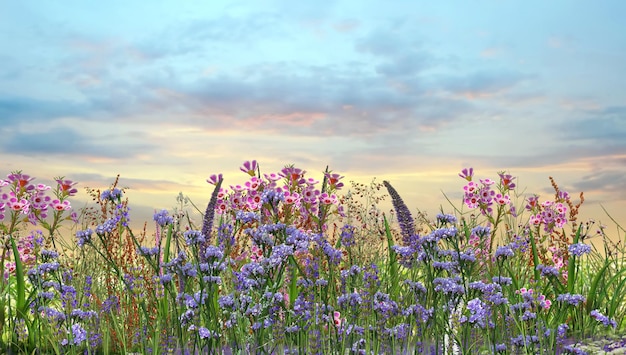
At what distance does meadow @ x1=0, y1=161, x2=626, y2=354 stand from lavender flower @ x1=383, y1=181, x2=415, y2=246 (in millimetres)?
14

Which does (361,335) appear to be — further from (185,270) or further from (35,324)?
(35,324)

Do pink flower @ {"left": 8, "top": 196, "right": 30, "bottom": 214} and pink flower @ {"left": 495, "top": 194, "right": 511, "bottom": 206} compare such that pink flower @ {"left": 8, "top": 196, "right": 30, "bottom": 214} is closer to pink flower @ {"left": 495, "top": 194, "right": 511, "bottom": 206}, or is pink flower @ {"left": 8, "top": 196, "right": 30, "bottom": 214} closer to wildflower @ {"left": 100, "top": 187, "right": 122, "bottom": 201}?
wildflower @ {"left": 100, "top": 187, "right": 122, "bottom": 201}

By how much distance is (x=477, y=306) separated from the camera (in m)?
3.76

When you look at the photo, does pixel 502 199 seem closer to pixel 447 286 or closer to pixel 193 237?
pixel 447 286

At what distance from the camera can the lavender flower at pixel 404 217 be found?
582cm

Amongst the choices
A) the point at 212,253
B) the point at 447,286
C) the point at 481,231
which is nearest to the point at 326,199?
the point at 481,231

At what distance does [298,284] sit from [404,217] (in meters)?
1.64

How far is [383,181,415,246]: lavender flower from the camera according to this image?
5.82m

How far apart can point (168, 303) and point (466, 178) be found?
13.4 ft

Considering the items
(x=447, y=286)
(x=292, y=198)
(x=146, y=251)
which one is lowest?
(x=447, y=286)

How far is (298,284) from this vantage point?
15.2 feet

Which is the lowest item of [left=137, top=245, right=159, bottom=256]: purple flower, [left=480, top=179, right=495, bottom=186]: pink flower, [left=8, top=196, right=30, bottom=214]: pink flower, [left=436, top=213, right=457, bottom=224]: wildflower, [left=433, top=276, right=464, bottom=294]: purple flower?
[left=433, top=276, right=464, bottom=294]: purple flower

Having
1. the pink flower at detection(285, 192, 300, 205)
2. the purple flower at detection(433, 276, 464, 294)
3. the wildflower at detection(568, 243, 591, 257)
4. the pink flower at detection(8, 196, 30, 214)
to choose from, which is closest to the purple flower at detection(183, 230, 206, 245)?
the purple flower at detection(433, 276, 464, 294)

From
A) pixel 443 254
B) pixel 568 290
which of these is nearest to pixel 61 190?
pixel 443 254
